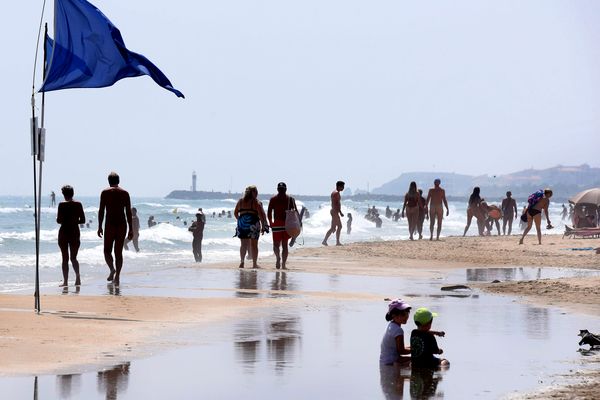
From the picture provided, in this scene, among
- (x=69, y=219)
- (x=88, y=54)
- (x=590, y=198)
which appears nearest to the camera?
(x=88, y=54)

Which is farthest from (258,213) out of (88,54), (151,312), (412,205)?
(412,205)

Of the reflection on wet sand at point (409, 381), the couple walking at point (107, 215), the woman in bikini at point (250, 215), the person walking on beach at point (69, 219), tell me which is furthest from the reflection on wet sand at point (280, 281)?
the reflection on wet sand at point (409, 381)

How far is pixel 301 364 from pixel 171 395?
5.98 ft

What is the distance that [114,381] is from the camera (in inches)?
336

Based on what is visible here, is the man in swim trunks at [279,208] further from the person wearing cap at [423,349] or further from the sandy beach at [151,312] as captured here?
the person wearing cap at [423,349]

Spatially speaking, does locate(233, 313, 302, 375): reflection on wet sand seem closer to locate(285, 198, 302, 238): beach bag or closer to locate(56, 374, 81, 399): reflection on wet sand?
locate(56, 374, 81, 399): reflection on wet sand

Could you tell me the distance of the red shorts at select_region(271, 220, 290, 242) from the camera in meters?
20.7

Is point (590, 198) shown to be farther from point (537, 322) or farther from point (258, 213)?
point (537, 322)

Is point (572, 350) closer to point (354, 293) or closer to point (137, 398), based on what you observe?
point (137, 398)

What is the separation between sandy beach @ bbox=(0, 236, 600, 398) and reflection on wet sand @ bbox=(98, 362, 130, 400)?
33 cm

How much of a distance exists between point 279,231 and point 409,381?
39.6 ft

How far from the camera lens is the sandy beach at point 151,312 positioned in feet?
31.7

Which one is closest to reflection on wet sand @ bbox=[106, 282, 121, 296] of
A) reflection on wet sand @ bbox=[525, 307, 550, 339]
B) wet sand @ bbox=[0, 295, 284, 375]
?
wet sand @ bbox=[0, 295, 284, 375]

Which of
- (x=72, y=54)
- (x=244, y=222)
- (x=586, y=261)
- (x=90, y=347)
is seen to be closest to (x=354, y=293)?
(x=244, y=222)
